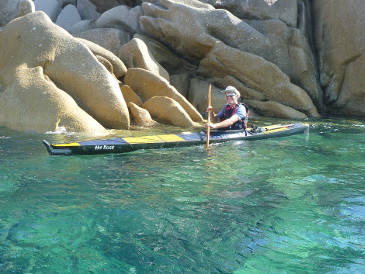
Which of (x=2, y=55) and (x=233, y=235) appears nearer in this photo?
(x=233, y=235)

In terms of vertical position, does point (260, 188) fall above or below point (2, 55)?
below

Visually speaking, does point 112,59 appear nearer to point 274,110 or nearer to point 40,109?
point 40,109

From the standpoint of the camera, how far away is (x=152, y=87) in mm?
12523

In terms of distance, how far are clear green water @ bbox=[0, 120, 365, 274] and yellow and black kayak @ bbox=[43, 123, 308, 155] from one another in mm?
218

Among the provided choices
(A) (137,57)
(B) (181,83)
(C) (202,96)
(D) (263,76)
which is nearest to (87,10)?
(B) (181,83)

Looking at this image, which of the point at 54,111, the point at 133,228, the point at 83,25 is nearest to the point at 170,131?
the point at 54,111

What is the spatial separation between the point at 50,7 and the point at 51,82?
13.0 m

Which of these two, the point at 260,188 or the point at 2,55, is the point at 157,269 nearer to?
the point at 260,188

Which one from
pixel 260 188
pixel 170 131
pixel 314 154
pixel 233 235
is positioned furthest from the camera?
pixel 170 131

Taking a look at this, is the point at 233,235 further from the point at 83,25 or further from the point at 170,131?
the point at 83,25

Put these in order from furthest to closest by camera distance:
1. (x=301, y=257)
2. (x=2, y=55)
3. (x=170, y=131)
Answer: (x=2, y=55) < (x=170, y=131) < (x=301, y=257)

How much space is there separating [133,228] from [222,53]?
1198cm

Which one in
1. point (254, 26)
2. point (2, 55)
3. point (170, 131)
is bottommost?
point (170, 131)

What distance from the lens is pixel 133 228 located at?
13.4ft
